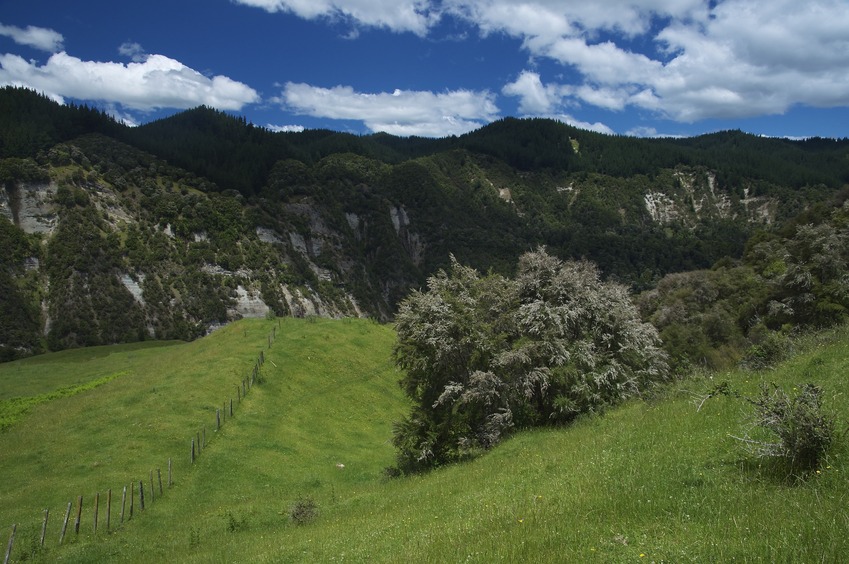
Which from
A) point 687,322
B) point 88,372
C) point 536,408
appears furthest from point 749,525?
point 88,372

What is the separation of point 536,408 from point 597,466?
15.8 metres

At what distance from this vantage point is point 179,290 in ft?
509

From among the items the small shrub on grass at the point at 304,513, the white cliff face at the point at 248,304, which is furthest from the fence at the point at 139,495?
the white cliff face at the point at 248,304

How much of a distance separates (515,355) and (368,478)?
18009 millimetres

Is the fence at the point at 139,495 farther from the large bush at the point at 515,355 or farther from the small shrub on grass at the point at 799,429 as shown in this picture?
the small shrub on grass at the point at 799,429

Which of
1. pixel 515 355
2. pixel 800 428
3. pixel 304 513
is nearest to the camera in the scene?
pixel 800 428

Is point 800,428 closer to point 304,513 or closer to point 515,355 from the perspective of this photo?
point 515,355

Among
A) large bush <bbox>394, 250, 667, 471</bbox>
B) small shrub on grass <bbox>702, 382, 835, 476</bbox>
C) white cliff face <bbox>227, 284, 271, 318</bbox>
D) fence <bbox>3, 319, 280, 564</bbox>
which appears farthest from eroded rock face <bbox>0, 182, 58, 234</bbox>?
small shrub on grass <bbox>702, 382, 835, 476</bbox>

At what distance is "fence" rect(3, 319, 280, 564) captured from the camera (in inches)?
917

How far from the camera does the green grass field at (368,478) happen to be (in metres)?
8.70

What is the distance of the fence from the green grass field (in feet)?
1.68

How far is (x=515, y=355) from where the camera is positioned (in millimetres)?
26609

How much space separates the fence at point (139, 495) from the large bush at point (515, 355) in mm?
14509

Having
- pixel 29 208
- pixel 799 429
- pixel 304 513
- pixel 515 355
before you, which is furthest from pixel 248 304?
pixel 799 429
